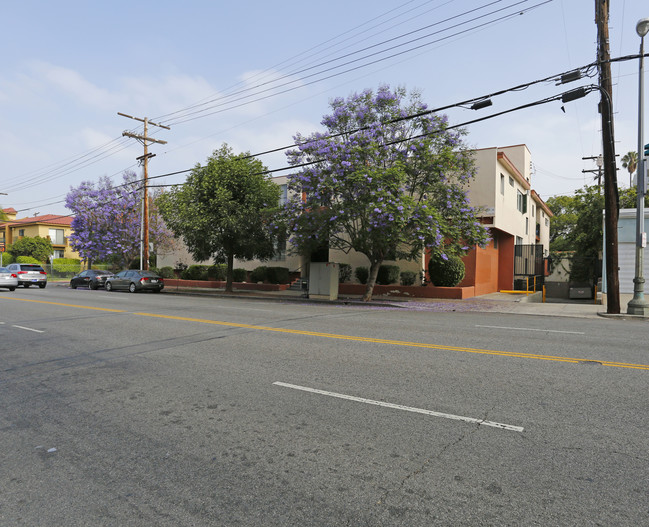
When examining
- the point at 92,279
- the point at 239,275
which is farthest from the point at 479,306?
the point at 92,279

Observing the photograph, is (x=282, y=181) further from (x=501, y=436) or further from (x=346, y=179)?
(x=501, y=436)

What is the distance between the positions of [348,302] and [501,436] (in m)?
15.4

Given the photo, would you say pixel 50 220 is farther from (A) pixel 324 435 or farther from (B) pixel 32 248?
(A) pixel 324 435

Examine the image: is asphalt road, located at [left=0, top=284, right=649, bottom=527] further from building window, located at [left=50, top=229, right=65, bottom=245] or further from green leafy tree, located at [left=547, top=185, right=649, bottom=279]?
building window, located at [left=50, top=229, right=65, bottom=245]

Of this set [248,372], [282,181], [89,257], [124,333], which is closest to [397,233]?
[124,333]

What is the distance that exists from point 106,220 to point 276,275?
15.1 m

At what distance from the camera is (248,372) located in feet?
20.6

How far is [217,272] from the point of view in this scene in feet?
102

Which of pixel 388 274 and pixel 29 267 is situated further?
pixel 29 267

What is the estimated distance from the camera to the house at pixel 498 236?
75.8ft

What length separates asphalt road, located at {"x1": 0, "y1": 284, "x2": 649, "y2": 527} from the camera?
9.63ft

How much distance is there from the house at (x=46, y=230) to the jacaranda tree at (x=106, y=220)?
955 inches

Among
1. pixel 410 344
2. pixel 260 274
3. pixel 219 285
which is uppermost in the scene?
pixel 260 274

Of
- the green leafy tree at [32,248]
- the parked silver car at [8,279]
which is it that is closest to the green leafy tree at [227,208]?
the parked silver car at [8,279]
